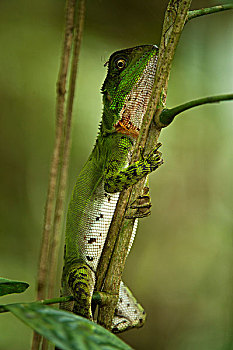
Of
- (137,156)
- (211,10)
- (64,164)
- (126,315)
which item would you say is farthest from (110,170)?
(211,10)

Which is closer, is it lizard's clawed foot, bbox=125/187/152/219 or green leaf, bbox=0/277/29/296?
green leaf, bbox=0/277/29/296

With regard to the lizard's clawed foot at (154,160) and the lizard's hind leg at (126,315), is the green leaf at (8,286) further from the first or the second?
the lizard's hind leg at (126,315)

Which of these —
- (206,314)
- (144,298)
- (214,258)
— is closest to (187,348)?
(206,314)

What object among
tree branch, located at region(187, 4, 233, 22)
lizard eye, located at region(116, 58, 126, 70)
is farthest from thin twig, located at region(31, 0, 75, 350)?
tree branch, located at region(187, 4, 233, 22)

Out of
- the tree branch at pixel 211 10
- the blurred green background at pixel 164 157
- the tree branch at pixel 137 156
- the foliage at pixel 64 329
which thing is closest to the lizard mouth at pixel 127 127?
the tree branch at pixel 137 156

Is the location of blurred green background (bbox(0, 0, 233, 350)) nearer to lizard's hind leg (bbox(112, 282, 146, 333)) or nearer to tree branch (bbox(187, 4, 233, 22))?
lizard's hind leg (bbox(112, 282, 146, 333))

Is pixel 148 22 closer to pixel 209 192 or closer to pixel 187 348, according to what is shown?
pixel 209 192
